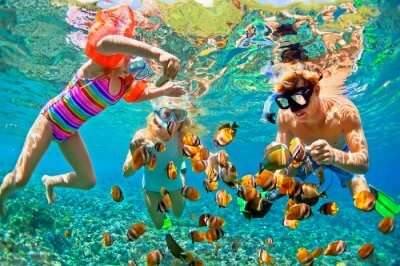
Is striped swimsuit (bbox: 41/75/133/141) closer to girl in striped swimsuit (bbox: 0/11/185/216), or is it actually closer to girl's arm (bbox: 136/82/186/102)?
girl in striped swimsuit (bbox: 0/11/185/216)

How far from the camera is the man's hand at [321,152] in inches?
185

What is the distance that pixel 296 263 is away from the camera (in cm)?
1189

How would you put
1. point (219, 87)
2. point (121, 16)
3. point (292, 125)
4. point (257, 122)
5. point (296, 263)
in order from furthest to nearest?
point (257, 122) → point (219, 87) → point (296, 263) → point (121, 16) → point (292, 125)

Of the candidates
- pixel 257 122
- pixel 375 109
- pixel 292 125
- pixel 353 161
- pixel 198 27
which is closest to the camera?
pixel 353 161

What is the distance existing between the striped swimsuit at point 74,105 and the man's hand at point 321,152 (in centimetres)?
401

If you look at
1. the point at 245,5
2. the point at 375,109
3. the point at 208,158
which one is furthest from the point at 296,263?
the point at 375,109

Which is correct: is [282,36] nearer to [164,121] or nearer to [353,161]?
[164,121]

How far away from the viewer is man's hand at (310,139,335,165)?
4695 millimetres

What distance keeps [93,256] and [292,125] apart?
22.6ft

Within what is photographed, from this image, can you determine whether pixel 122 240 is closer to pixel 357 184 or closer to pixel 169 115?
pixel 169 115

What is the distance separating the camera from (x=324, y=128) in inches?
280

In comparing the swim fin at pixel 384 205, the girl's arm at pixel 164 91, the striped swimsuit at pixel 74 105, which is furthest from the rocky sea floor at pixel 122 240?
the girl's arm at pixel 164 91

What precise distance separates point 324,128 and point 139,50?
3654 millimetres

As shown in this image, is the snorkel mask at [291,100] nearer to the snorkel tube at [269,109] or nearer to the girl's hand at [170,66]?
the snorkel tube at [269,109]
